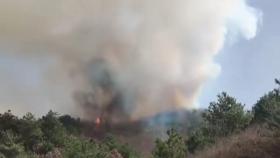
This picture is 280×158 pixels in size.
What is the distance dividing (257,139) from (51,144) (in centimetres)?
4644

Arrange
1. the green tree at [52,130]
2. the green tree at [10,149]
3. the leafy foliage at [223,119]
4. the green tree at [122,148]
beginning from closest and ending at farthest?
the leafy foliage at [223,119]
the green tree at [10,149]
the green tree at [122,148]
the green tree at [52,130]

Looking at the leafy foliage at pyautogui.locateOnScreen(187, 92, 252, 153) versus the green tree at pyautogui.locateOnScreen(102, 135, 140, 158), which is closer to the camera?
the leafy foliage at pyautogui.locateOnScreen(187, 92, 252, 153)

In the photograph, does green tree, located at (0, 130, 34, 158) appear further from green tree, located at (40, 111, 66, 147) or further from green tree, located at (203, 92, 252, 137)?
green tree, located at (203, 92, 252, 137)

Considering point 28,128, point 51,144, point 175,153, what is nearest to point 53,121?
point 28,128

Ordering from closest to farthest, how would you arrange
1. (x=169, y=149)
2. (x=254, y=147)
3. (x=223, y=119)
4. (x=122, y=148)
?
(x=254, y=147), (x=169, y=149), (x=223, y=119), (x=122, y=148)

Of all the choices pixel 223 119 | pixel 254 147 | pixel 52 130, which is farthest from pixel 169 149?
pixel 52 130

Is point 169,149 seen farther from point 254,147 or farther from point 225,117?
point 254,147

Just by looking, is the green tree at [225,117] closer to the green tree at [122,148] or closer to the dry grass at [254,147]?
the green tree at [122,148]

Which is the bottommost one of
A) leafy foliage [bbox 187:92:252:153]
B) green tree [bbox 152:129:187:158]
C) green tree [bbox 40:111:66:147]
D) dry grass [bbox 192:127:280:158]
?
dry grass [bbox 192:127:280:158]

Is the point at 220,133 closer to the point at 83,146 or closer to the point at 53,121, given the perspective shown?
the point at 83,146

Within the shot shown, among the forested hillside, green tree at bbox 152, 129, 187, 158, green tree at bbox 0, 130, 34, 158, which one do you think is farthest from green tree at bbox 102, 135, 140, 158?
green tree at bbox 152, 129, 187, 158

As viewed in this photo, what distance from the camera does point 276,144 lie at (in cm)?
2202

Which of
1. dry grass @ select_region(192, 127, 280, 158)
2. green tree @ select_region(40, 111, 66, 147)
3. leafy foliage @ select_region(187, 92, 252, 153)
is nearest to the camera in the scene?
dry grass @ select_region(192, 127, 280, 158)

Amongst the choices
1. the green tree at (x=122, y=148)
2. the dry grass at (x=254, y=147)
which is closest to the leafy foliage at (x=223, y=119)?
the green tree at (x=122, y=148)
